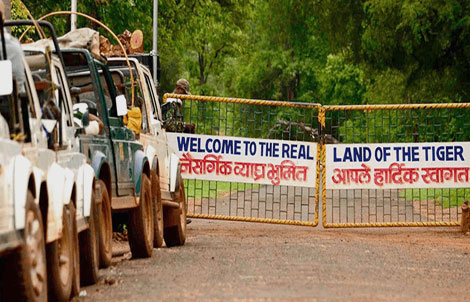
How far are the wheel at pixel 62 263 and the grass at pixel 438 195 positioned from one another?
1221cm

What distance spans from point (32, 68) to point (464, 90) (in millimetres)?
19784

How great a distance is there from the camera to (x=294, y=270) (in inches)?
536

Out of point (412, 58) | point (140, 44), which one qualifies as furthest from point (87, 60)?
point (412, 58)

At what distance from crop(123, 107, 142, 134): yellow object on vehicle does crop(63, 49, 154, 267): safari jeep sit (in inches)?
7.8

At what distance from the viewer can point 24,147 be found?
9.56m

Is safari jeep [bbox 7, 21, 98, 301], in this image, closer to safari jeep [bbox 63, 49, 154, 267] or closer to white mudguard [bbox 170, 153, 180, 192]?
safari jeep [bbox 63, 49, 154, 267]

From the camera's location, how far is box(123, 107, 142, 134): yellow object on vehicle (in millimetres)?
15727

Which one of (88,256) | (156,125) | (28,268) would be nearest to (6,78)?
(28,268)

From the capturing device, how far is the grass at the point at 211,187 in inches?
883

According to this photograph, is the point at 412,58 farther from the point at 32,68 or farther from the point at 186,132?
the point at 32,68

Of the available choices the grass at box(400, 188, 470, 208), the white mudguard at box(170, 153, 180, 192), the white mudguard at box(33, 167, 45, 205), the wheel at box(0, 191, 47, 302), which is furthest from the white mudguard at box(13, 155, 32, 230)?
the grass at box(400, 188, 470, 208)

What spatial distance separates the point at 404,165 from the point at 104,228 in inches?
375

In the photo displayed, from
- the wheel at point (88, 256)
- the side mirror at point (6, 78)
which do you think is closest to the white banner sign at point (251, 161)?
the wheel at point (88, 256)

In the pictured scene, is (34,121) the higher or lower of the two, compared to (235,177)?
higher
